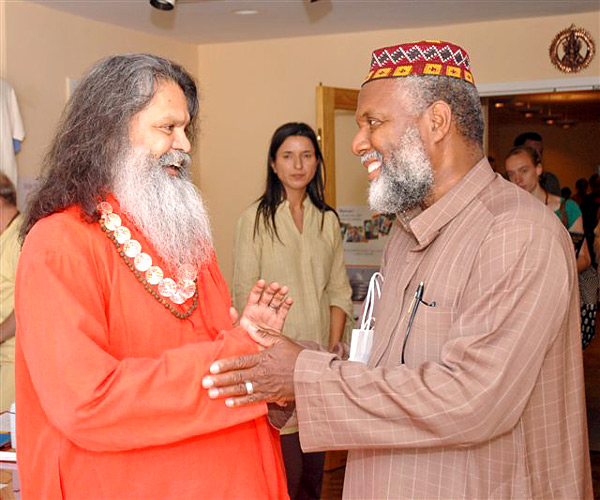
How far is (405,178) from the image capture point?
6.64 ft

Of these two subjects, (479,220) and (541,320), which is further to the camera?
(479,220)

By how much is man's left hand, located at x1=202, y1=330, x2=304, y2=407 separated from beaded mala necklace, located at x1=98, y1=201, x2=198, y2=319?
0.74ft

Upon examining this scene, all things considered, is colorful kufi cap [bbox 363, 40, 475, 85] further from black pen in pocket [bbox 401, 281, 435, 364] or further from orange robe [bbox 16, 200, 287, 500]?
orange robe [bbox 16, 200, 287, 500]

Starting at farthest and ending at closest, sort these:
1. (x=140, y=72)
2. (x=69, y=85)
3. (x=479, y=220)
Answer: (x=69, y=85) < (x=140, y=72) < (x=479, y=220)

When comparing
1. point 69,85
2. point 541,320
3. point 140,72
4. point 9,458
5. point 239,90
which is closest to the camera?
point 541,320

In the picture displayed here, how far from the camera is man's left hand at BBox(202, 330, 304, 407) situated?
6.07ft

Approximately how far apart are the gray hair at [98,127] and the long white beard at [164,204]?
0.05m

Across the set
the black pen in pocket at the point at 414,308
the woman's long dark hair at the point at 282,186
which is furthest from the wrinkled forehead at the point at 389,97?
the woman's long dark hair at the point at 282,186

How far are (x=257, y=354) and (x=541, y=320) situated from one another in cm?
66

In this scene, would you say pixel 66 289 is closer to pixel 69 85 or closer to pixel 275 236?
pixel 275 236

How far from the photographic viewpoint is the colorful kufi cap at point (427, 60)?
1992 millimetres

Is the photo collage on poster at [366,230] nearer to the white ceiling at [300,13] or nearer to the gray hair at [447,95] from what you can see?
the white ceiling at [300,13]

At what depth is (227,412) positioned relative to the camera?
187 centimetres

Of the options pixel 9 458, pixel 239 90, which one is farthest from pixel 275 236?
pixel 239 90
